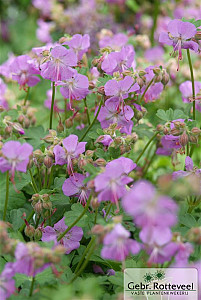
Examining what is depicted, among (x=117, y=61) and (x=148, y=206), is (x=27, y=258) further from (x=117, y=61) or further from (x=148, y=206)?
(x=117, y=61)

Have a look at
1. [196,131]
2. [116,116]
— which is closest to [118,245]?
[196,131]

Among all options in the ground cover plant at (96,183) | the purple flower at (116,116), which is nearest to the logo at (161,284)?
the ground cover plant at (96,183)

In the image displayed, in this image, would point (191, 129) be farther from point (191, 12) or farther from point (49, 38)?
point (49, 38)

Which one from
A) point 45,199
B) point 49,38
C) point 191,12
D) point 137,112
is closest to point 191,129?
point 137,112

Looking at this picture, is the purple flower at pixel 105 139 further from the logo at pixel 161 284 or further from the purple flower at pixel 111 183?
the logo at pixel 161 284

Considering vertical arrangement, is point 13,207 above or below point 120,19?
below
